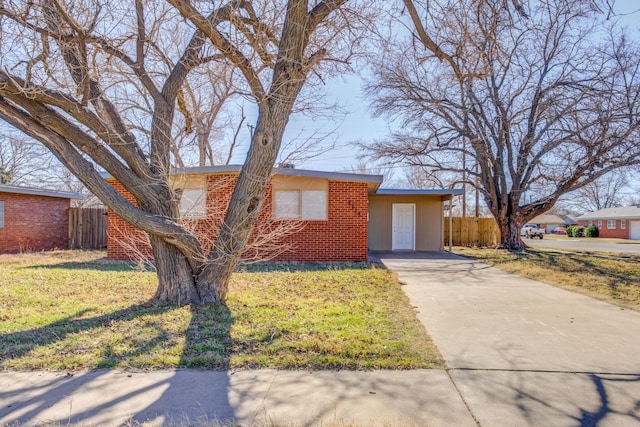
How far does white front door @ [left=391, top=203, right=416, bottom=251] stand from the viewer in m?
16.0

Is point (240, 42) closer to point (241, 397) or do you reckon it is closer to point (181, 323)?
point (181, 323)

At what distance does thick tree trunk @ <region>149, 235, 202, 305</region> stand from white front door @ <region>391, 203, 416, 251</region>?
453 inches

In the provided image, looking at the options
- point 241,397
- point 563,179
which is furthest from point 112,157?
point 563,179

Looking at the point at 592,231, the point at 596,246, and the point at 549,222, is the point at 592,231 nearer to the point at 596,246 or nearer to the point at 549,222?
the point at 596,246

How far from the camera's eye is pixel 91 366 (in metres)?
3.51

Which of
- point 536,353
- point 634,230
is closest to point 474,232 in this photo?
point 536,353

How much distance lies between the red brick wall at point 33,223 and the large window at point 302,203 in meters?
10.6

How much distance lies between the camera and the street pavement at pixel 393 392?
2.63 metres

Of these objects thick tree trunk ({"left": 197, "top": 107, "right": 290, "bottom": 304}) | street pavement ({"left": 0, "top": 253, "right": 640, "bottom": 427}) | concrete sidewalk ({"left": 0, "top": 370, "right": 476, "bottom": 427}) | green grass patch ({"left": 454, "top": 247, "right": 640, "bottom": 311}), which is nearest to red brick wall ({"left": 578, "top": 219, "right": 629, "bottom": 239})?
green grass patch ({"left": 454, "top": 247, "right": 640, "bottom": 311})

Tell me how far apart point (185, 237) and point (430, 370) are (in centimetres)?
370

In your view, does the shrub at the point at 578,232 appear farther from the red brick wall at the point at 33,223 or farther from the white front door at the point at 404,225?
the red brick wall at the point at 33,223

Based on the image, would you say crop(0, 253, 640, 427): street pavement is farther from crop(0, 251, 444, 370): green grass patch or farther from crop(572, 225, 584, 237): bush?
crop(572, 225, 584, 237): bush

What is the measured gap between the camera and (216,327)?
15.1ft

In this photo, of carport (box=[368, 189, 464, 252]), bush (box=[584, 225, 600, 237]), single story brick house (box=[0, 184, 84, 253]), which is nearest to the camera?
single story brick house (box=[0, 184, 84, 253])
